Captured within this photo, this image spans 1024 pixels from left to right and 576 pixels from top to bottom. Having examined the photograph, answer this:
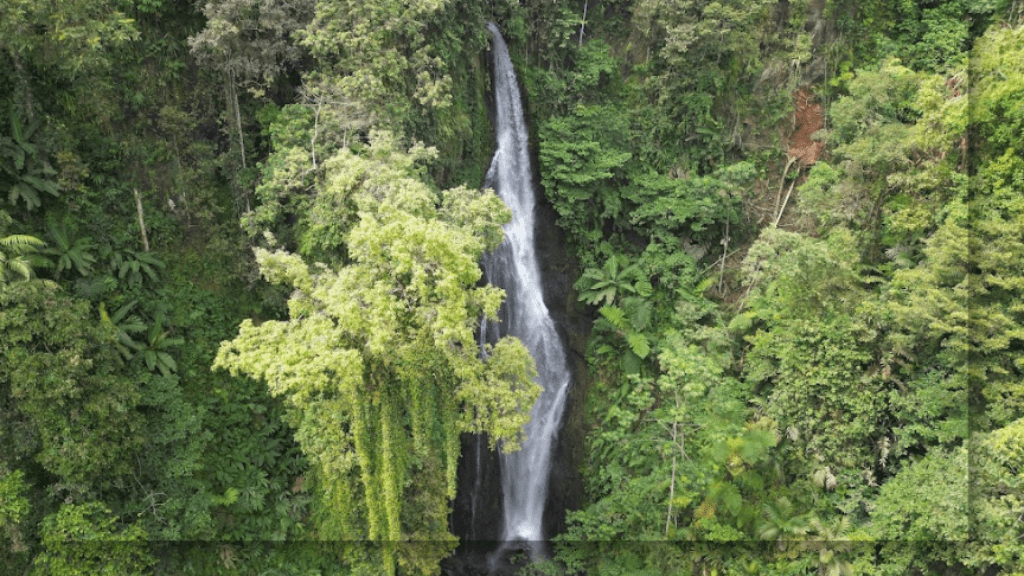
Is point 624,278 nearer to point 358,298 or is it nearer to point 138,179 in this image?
point 358,298

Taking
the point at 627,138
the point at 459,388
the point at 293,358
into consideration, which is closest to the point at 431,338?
the point at 459,388

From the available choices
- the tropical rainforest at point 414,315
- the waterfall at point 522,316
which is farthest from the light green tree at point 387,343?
the waterfall at point 522,316

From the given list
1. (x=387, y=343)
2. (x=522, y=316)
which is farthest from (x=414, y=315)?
(x=522, y=316)

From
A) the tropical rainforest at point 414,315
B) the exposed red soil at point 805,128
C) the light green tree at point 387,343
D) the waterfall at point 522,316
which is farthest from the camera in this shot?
the exposed red soil at point 805,128

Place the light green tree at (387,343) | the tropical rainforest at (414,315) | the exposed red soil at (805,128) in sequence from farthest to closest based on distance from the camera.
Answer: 1. the exposed red soil at (805,128)
2. the tropical rainforest at (414,315)
3. the light green tree at (387,343)

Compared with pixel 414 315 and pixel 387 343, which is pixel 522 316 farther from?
pixel 387 343

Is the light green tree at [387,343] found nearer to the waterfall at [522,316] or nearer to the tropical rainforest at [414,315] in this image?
the tropical rainforest at [414,315]

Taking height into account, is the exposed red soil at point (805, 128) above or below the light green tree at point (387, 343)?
above
